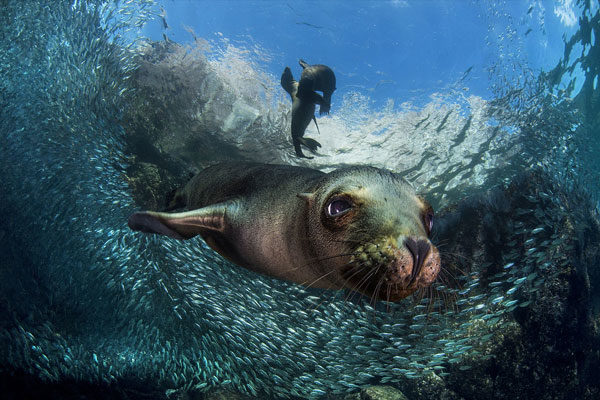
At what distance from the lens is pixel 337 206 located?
1599 mm

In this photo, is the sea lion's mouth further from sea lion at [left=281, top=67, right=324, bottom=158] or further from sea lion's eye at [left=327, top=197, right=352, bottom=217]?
sea lion at [left=281, top=67, right=324, bottom=158]

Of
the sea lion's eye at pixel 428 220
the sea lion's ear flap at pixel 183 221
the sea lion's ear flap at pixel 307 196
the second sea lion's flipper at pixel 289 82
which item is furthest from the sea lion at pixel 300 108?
the sea lion's eye at pixel 428 220

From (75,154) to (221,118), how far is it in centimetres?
332

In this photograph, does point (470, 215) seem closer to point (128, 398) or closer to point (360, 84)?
point (360, 84)

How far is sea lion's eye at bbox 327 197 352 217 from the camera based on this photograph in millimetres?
1565

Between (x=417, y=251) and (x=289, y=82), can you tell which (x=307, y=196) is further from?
(x=289, y=82)

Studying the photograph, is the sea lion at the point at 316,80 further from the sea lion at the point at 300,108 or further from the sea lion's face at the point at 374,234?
the sea lion's face at the point at 374,234

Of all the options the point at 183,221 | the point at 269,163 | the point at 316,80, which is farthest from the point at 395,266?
the point at 316,80

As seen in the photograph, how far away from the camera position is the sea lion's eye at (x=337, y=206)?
1565mm

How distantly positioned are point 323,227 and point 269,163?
3.38m

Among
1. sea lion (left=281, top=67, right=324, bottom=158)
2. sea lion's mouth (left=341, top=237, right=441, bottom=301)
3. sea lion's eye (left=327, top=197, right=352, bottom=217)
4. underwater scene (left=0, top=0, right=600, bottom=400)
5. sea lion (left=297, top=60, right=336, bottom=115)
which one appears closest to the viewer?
sea lion's mouth (left=341, top=237, right=441, bottom=301)

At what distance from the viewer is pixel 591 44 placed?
8.84 metres

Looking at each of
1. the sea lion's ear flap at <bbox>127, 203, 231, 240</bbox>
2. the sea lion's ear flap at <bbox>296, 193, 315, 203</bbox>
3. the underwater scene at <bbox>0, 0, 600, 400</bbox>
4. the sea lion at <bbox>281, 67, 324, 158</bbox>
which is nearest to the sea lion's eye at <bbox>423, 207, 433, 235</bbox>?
the sea lion's ear flap at <bbox>296, 193, 315, 203</bbox>

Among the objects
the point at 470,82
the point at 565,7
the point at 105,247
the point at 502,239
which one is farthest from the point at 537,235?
the point at 105,247
